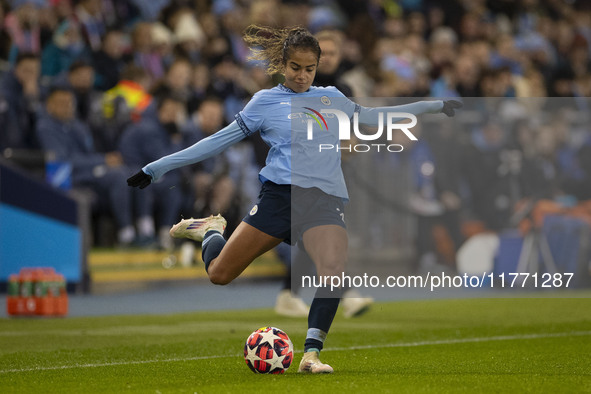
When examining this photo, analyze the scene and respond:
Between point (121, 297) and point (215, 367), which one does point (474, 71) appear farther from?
point (215, 367)

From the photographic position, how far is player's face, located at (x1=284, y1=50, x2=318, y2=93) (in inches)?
277

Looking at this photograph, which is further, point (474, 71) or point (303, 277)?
point (474, 71)

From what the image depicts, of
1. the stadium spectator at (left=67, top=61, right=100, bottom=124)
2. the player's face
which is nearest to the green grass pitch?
the player's face

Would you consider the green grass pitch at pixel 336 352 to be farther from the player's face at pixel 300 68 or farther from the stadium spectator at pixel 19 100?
the stadium spectator at pixel 19 100

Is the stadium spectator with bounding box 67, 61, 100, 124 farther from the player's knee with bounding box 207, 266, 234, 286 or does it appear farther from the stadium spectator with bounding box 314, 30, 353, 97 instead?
the player's knee with bounding box 207, 266, 234, 286

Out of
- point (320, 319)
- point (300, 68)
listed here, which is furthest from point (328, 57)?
point (320, 319)

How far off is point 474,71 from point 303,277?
30.5ft

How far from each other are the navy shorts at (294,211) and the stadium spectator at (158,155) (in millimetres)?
8089

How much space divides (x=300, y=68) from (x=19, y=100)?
25.7ft

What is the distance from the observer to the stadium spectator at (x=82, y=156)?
14219 millimetres

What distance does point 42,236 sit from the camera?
13852 millimetres

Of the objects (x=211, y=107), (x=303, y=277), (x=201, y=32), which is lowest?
(x=303, y=277)

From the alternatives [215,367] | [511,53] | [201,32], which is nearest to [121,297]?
[201,32]

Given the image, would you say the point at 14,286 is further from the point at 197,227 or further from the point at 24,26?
the point at 24,26
